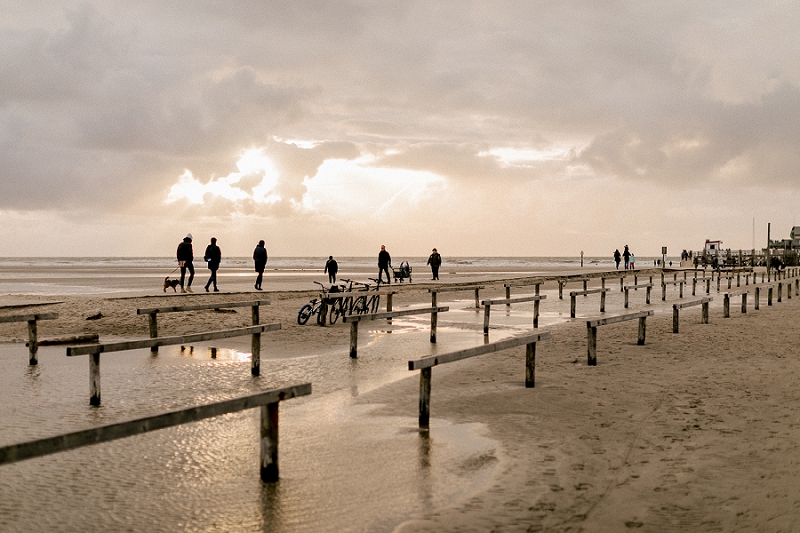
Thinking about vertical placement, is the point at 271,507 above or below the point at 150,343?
below

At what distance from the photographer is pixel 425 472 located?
5.52 m

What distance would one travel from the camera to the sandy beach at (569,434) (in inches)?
180

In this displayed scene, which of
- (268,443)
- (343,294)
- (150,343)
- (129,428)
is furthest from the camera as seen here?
(343,294)

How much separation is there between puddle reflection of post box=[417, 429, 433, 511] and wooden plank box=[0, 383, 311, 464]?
48.7 inches

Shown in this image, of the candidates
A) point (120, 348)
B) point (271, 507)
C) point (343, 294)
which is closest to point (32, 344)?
point (120, 348)

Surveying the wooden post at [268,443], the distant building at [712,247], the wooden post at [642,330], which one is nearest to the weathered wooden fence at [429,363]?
the wooden post at [268,443]

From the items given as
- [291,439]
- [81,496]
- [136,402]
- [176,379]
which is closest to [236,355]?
[176,379]

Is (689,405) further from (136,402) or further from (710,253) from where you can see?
(710,253)

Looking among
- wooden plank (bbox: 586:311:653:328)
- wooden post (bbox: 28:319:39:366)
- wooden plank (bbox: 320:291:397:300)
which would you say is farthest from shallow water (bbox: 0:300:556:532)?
wooden plank (bbox: 320:291:397:300)

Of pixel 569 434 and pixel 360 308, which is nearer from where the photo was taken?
pixel 569 434

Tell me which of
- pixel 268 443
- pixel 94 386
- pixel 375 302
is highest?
pixel 375 302

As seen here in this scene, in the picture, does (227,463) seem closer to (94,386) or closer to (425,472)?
(425,472)

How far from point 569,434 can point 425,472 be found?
1891 millimetres

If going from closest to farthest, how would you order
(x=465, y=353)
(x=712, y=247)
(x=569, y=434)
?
(x=569, y=434) → (x=465, y=353) → (x=712, y=247)
